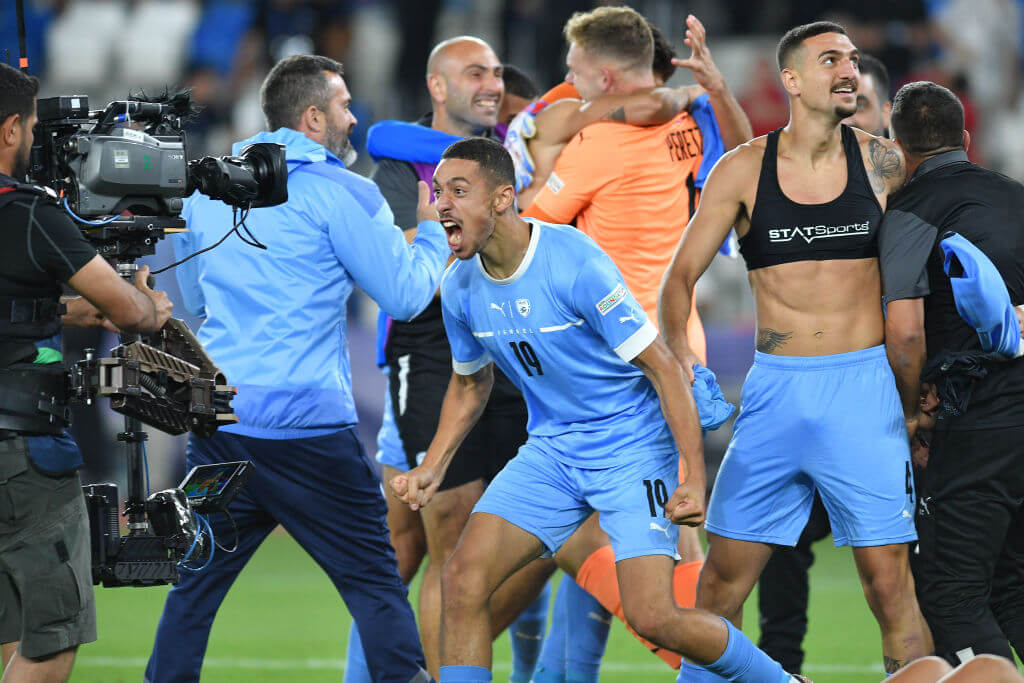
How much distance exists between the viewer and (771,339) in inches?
192

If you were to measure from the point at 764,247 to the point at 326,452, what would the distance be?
1.77 metres

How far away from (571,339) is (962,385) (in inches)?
54.3

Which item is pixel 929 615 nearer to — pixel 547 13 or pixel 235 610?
pixel 235 610

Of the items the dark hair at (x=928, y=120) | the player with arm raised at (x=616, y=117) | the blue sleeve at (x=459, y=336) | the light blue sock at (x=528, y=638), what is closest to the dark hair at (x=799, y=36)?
the dark hair at (x=928, y=120)

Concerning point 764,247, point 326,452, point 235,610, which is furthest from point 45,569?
point 235,610

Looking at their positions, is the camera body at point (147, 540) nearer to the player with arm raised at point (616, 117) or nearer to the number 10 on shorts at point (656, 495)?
the number 10 on shorts at point (656, 495)

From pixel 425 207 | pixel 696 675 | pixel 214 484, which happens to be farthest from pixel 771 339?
pixel 214 484

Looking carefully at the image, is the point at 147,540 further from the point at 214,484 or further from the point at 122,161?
the point at 122,161

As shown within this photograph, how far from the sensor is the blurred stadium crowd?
530 inches

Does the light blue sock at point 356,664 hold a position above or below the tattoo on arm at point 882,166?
below

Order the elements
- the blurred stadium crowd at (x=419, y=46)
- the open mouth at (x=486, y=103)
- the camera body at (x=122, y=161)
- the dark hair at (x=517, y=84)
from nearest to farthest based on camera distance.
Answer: the camera body at (x=122, y=161), the open mouth at (x=486, y=103), the dark hair at (x=517, y=84), the blurred stadium crowd at (x=419, y=46)

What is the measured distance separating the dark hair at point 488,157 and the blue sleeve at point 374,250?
0.46 meters

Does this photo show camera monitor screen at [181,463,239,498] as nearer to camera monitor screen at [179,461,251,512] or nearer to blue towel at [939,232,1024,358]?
camera monitor screen at [179,461,251,512]

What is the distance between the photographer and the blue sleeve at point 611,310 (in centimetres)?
452
